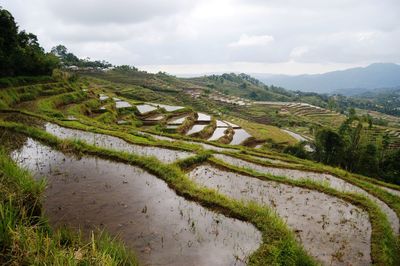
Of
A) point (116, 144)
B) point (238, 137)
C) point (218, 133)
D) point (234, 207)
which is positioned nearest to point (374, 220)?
point (234, 207)

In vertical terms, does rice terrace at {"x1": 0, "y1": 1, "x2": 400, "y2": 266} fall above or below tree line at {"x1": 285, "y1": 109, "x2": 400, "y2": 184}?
above

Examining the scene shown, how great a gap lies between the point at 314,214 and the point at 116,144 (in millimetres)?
8934

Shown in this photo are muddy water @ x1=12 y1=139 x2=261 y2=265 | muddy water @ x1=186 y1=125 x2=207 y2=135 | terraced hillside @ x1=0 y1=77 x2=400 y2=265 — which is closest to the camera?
muddy water @ x1=12 y1=139 x2=261 y2=265

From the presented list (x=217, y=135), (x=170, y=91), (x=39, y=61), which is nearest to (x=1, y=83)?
(x=39, y=61)

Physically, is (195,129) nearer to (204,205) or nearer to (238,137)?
(238,137)

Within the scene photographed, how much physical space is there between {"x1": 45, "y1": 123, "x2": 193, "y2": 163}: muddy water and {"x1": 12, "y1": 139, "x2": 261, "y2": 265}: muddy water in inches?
116

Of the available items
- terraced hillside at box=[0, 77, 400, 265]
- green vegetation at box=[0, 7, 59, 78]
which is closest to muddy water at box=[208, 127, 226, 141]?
terraced hillside at box=[0, 77, 400, 265]

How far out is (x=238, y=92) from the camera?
15262 centimetres

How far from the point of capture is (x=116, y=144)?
13617 mm

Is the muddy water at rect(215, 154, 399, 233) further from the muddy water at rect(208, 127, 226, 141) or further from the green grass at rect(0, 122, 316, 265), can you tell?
the muddy water at rect(208, 127, 226, 141)

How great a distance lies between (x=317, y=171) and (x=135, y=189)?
27.4 ft

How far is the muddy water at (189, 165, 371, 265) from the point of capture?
6352mm

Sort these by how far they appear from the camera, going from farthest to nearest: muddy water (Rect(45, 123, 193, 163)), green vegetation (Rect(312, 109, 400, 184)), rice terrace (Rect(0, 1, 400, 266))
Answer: green vegetation (Rect(312, 109, 400, 184)) < muddy water (Rect(45, 123, 193, 163)) < rice terrace (Rect(0, 1, 400, 266))

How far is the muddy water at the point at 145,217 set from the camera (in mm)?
5477
